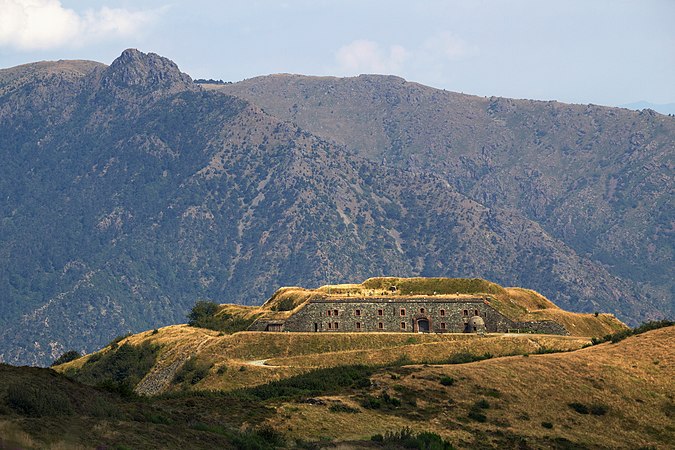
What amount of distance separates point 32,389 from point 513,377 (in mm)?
54636

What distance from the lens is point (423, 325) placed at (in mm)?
168750


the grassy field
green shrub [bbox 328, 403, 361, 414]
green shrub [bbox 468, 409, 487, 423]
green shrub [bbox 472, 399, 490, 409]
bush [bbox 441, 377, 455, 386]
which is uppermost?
bush [bbox 441, 377, 455, 386]

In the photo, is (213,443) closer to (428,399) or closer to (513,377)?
(428,399)

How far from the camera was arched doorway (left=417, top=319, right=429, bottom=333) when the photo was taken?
168m

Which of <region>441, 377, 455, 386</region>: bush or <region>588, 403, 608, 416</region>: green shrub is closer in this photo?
<region>588, 403, 608, 416</region>: green shrub

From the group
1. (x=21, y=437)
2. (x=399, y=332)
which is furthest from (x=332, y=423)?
(x=399, y=332)

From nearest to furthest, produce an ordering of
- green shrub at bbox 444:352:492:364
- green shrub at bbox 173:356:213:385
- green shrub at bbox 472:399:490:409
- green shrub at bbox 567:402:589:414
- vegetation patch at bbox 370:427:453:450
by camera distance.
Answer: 1. vegetation patch at bbox 370:427:453:450
2. green shrub at bbox 472:399:490:409
3. green shrub at bbox 567:402:589:414
4. green shrub at bbox 444:352:492:364
5. green shrub at bbox 173:356:213:385

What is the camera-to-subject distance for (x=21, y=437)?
209 ft

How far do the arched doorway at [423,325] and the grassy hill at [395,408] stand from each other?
37608mm

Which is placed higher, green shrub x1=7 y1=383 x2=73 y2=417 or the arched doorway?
green shrub x1=7 y1=383 x2=73 y2=417

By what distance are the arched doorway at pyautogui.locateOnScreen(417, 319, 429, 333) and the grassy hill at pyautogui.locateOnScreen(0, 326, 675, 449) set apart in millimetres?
37608

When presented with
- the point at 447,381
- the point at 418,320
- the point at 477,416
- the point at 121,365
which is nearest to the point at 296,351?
the point at 418,320

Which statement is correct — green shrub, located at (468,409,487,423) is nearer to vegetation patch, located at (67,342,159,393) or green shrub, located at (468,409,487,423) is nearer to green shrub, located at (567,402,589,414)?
green shrub, located at (567,402,589,414)

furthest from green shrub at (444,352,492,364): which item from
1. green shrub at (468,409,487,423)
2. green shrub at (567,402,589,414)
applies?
green shrub at (468,409,487,423)
